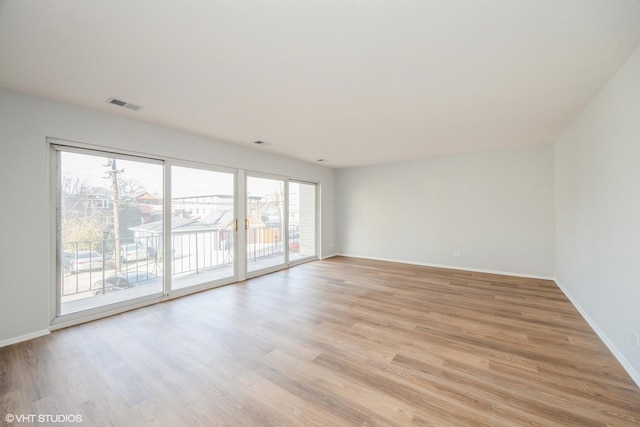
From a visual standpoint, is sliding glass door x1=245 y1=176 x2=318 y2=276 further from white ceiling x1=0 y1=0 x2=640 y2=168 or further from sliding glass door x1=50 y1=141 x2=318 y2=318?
white ceiling x1=0 y1=0 x2=640 y2=168

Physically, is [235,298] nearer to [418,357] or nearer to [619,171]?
[418,357]

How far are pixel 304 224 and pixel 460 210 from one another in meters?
3.81

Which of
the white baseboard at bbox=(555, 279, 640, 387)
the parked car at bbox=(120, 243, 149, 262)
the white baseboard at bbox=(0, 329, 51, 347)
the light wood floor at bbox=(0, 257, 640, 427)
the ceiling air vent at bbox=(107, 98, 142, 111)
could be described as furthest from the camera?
the parked car at bbox=(120, 243, 149, 262)

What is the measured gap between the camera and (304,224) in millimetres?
6871

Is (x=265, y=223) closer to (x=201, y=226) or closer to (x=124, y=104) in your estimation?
(x=201, y=226)

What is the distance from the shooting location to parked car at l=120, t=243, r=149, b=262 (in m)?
3.50

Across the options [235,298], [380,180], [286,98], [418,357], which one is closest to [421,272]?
[380,180]

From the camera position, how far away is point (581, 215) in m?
3.19

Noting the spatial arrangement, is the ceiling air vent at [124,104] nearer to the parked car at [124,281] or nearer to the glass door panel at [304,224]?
the parked car at [124,281]

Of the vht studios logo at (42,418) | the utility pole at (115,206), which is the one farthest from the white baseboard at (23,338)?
the vht studios logo at (42,418)

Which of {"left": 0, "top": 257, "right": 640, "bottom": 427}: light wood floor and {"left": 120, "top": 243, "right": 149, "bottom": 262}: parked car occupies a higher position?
{"left": 120, "top": 243, "right": 149, "bottom": 262}: parked car

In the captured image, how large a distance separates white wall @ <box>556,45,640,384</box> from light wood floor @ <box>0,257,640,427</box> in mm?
299

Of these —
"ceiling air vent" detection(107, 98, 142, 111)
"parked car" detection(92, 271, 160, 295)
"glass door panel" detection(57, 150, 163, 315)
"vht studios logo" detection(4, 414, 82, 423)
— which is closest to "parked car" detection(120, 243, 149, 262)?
"glass door panel" detection(57, 150, 163, 315)

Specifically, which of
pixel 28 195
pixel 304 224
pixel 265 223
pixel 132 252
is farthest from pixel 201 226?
pixel 304 224
